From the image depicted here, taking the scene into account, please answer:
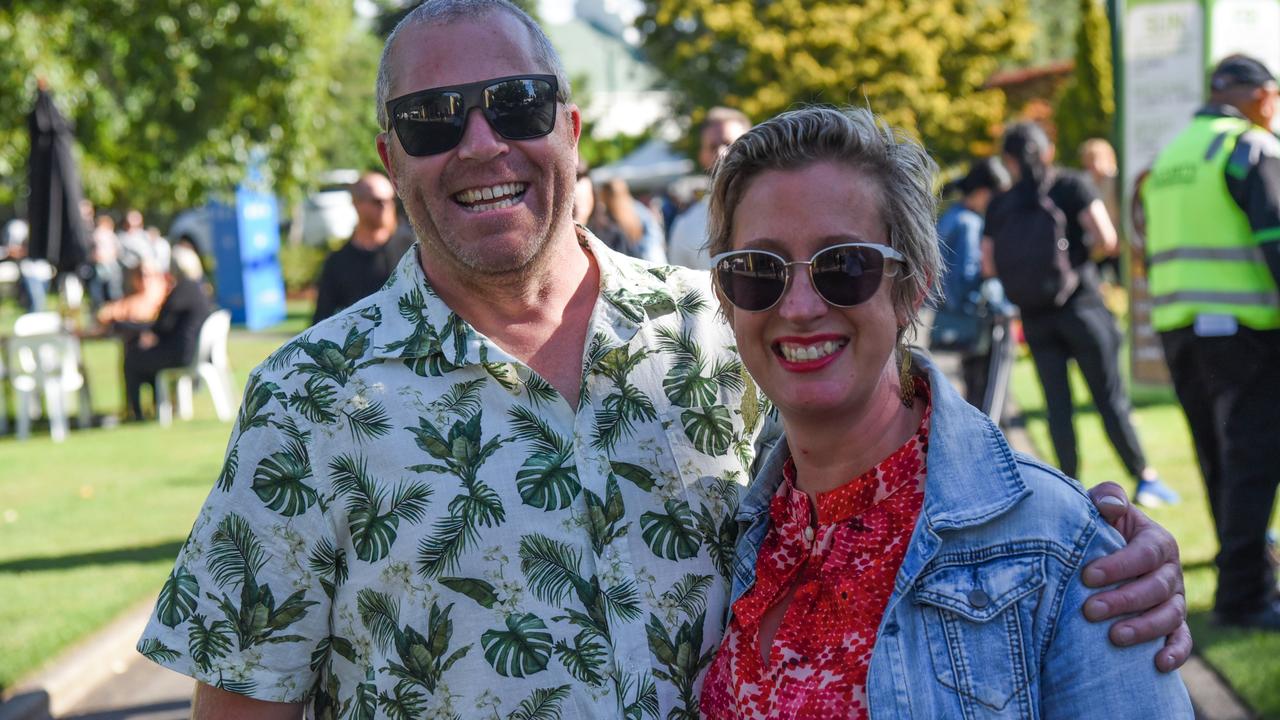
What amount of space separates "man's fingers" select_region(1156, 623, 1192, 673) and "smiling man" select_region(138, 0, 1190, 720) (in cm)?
78

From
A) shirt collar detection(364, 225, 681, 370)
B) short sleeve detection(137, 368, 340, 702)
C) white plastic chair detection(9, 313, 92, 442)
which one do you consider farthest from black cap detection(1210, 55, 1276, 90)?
white plastic chair detection(9, 313, 92, 442)

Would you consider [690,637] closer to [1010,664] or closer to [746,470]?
[746,470]

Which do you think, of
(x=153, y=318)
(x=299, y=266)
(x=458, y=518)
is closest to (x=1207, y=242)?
(x=458, y=518)

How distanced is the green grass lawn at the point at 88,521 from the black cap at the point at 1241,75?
6021 mm

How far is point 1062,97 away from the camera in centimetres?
3080

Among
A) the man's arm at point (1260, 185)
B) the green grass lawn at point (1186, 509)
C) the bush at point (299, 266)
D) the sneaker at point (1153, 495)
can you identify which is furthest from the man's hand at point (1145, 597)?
the bush at point (299, 266)

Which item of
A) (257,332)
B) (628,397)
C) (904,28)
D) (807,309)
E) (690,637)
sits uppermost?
(904,28)

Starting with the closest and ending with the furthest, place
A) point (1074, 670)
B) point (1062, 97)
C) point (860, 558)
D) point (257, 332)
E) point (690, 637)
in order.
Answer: point (1074, 670) < point (860, 558) < point (690, 637) < point (257, 332) < point (1062, 97)

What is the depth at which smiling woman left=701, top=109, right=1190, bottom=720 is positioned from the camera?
6.26ft

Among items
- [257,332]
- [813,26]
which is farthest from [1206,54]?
[813,26]

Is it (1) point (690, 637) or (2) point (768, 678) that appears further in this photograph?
(1) point (690, 637)

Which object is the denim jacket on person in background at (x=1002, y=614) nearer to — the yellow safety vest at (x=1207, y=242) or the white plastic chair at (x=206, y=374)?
the yellow safety vest at (x=1207, y=242)

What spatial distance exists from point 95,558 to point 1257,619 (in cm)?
655

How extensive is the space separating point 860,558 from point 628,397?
1.88 feet
